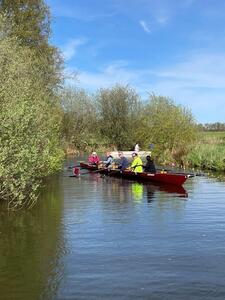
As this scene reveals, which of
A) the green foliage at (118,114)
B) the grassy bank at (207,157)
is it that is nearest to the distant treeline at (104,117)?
the green foliage at (118,114)

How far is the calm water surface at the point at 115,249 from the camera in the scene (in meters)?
10.4

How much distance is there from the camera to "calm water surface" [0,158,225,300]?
10398 millimetres

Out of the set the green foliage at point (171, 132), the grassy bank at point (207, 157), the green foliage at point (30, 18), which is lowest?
the grassy bank at point (207, 157)

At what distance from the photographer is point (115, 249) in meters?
13.6

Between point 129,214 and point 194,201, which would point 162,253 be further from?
point 194,201

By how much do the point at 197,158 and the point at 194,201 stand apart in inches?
947

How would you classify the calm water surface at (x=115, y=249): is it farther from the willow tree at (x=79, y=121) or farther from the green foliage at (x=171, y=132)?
the willow tree at (x=79, y=121)

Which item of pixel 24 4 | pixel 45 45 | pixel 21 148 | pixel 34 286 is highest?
pixel 24 4

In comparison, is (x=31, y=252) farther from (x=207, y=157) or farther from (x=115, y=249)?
(x=207, y=157)

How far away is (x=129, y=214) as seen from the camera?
63.1ft

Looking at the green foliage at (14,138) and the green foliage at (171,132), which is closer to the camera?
the green foliage at (14,138)

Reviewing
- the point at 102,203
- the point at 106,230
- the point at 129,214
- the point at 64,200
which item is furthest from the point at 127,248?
the point at 64,200

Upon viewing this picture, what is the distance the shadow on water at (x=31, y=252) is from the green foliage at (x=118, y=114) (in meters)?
53.2

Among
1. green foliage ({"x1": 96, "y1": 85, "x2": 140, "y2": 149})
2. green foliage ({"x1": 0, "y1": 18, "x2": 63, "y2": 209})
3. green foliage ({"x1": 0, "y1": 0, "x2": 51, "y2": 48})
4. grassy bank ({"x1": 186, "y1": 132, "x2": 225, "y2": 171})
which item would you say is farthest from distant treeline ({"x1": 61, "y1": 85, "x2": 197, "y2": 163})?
green foliage ({"x1": 0, "y1": 18, "x2": 63, "y2": 209})
